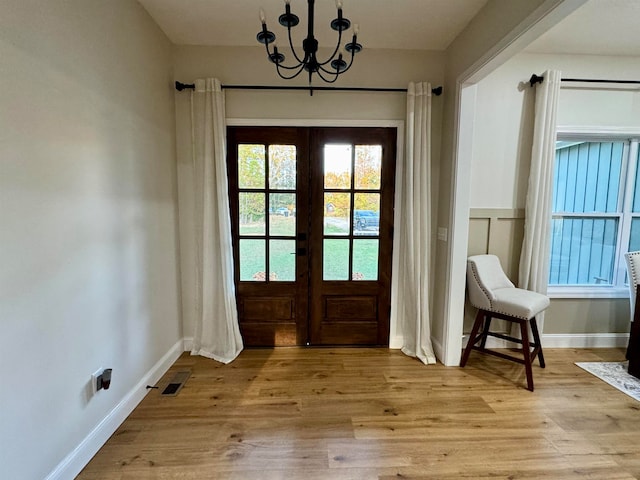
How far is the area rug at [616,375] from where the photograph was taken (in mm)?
2252

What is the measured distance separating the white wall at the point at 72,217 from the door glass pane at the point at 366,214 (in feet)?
5.40

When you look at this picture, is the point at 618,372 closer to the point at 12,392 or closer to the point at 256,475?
the point at 256,475

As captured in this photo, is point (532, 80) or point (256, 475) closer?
point (256, 475)

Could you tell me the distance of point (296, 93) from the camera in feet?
8.56

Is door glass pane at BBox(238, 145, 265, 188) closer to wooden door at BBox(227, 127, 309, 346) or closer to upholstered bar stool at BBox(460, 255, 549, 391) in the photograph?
wooden door at BBox(227, 127, 309, 346)

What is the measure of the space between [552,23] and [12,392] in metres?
3.00

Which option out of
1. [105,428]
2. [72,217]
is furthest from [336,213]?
[105,428]

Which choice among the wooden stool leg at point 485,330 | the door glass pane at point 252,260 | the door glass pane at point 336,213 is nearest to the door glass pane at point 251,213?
the door glass pane at point 252,260

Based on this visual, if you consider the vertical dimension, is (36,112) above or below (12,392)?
above

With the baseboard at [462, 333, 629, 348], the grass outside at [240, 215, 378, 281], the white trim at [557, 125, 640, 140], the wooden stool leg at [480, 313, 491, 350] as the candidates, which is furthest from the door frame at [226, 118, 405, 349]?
the baseboard at [462, 333, 629, 348]

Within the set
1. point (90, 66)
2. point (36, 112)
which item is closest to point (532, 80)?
point (90, 66)

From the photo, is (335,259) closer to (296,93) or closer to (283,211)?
(283,211)

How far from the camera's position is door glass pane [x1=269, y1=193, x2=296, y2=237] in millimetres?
2715

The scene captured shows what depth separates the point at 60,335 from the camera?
141 cm
